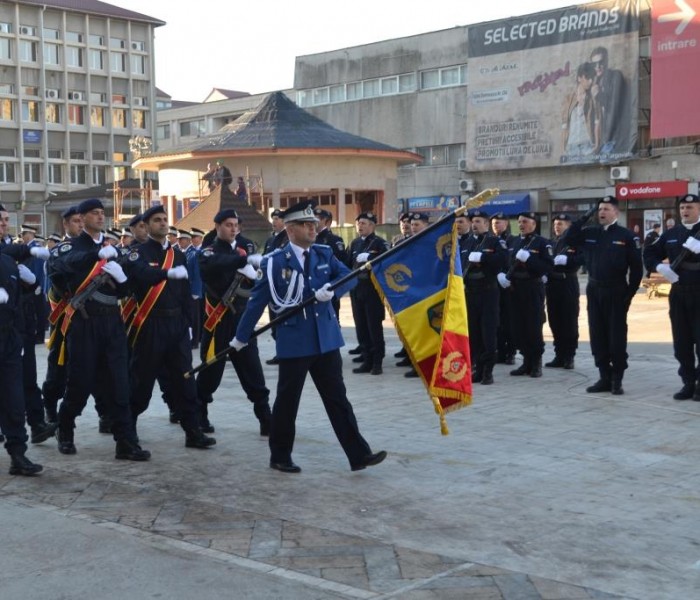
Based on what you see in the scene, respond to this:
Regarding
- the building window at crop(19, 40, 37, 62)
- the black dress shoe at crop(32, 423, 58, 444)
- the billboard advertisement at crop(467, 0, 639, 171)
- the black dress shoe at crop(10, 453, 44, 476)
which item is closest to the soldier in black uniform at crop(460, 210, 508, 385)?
the black dress shoe at crop(32, 423, 58, 444)

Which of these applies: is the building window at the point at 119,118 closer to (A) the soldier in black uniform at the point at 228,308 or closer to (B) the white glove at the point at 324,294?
(A) the soldier in black uniform at the point at 228,308

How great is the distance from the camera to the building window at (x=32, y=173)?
66.9 meters

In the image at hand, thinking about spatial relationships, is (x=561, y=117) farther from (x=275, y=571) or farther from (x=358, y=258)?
(x=275, y=571)

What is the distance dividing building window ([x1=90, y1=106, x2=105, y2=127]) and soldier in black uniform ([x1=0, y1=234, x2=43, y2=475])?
6518 cm

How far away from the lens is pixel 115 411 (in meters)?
7.99

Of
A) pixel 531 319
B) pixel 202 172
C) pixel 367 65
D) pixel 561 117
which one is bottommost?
pixel 531 319

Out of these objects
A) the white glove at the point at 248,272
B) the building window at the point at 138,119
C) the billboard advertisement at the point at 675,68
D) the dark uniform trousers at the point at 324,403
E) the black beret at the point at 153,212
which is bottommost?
the dark uniform trousers at the point at 324,403

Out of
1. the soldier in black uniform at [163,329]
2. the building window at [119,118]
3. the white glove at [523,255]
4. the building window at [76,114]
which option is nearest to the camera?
the soldier in black uniform at [163,329]

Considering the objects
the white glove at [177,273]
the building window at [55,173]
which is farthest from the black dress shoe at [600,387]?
the building window at [55,173]

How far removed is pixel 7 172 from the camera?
66.2 meters

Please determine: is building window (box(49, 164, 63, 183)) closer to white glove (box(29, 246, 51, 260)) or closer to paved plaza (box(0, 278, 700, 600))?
paved plaza (box(0, 278, 700, 600))

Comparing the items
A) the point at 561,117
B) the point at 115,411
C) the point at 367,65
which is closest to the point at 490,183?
the point at 561,117

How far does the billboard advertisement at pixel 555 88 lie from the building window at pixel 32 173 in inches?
1307

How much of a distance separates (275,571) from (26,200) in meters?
65.1
